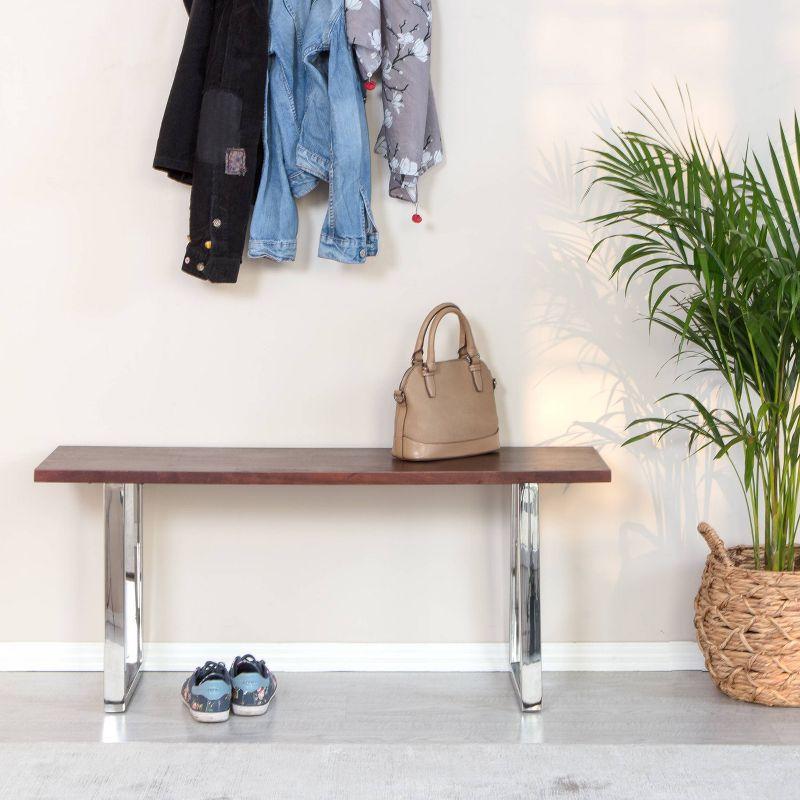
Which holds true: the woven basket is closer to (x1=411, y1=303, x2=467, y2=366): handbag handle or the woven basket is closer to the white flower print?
(x1=411, y1=303, x2=467, y2=366): handbag handle

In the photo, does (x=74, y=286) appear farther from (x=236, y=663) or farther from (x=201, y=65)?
(x=236, y=663)

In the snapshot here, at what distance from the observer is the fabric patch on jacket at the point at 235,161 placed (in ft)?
7.70

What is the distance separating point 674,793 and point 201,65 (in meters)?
2.00

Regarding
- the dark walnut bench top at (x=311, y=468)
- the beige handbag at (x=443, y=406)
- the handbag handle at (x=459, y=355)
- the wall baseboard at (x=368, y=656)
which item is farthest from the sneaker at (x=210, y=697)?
the handbag handle at (x=459, y=355)

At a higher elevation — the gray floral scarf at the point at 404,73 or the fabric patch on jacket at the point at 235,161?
the gray floral scarf at the point at 404,73

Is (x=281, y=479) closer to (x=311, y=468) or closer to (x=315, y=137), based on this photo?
(x=311, y=468)

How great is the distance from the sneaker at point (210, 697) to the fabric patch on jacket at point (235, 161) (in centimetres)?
124

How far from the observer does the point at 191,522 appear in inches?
103

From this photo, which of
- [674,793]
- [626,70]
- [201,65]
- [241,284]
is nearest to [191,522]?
[241,284]

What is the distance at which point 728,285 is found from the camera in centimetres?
220

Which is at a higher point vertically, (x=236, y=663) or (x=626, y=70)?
(x=626, y=70)

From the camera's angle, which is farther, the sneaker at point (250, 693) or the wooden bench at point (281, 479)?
the sneaker at point (250, 693)

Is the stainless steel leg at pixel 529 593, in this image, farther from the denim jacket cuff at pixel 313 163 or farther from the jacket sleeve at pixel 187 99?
the jacket sleeve at pixel 187 99

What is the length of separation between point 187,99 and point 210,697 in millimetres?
1468
